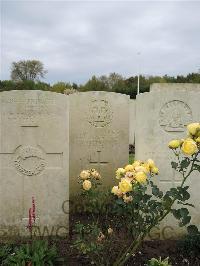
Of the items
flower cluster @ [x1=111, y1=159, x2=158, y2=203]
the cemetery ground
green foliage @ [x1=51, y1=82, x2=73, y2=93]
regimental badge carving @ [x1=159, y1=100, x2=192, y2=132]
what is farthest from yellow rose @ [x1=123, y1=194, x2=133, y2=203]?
green foliage @ [x1=51, y1=82, x2=73, y2=93]

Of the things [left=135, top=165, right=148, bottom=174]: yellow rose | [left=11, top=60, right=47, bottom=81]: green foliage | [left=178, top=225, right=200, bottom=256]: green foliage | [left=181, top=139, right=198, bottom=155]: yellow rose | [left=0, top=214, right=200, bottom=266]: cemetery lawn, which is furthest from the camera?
[left=11, top=60, right=47, bottom=81]: green foliage

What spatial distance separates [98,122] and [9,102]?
180 cm

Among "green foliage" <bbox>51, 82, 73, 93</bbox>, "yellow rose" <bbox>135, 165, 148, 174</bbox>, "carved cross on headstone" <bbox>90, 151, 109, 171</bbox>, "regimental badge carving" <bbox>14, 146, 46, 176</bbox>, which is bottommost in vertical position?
"carved cross on headstone" <bbox>90, 151, 109, 171</bbox>

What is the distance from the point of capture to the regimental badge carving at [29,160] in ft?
15.4

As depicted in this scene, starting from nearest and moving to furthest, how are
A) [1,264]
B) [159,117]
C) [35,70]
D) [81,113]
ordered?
[1,264] → [159,117] → [81,113] → [35,70]

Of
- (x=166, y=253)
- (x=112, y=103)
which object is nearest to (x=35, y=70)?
(x=112, y=103)

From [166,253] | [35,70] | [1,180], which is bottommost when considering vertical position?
[166,253]

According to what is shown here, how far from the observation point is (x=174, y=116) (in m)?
4.66

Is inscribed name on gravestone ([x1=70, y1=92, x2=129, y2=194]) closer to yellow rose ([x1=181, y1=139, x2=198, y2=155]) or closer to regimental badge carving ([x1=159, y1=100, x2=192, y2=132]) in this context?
regimental badge carving ([x1=159, y1=100, x2=192, y2=132])

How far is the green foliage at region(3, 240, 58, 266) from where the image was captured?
361 centimetres

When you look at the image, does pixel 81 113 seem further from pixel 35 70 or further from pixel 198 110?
pixel 35 70

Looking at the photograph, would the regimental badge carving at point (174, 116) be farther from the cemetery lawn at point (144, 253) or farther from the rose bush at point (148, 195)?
the cemetery lawn at point (144, 253)

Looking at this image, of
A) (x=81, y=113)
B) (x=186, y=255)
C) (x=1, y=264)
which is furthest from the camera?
(x=81, y=113)

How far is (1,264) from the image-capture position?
3.78 meters
